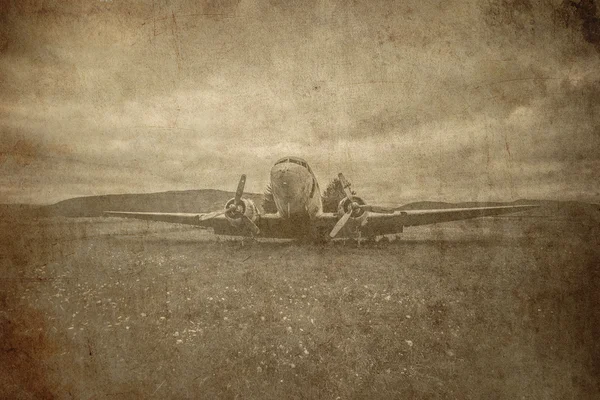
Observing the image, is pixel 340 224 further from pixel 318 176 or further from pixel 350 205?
pixel 318 176

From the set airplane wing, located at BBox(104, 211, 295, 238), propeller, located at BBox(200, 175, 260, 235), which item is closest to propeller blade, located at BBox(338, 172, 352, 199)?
airplane wing, located at BBox(104, 211, 295, 238)

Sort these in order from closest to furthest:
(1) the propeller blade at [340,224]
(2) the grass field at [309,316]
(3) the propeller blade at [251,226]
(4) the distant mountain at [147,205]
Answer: (2) the grass field at [309,316]
(4) the distant mountain at [147,205]
(1) the propeller blade at [340,224]
(3) the propeller blade at [251,226]

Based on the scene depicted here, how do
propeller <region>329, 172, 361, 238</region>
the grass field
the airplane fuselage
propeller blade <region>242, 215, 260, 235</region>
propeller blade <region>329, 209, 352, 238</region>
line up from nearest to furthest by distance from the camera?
the grass field
propeller <region>329, 172, 361, 238</region>
the airplane fuselage
propeller blade <region>329, 209, 352, 238</region>
propeller blade <region>242, 215, 260, 235</region>

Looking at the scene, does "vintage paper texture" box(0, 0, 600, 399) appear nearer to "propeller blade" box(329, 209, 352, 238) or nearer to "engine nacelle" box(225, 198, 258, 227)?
"propeller blade" box(329, 209, 352, 238)

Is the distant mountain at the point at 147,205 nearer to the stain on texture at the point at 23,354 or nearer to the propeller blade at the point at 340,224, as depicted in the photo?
the propeller blade at the point at 340,224

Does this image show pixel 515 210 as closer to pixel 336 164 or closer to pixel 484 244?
pixel 484 244

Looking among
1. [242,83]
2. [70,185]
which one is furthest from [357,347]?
[70,185]

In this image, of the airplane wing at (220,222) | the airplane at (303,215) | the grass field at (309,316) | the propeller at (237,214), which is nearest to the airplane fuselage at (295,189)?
the airplane at (303,215)
